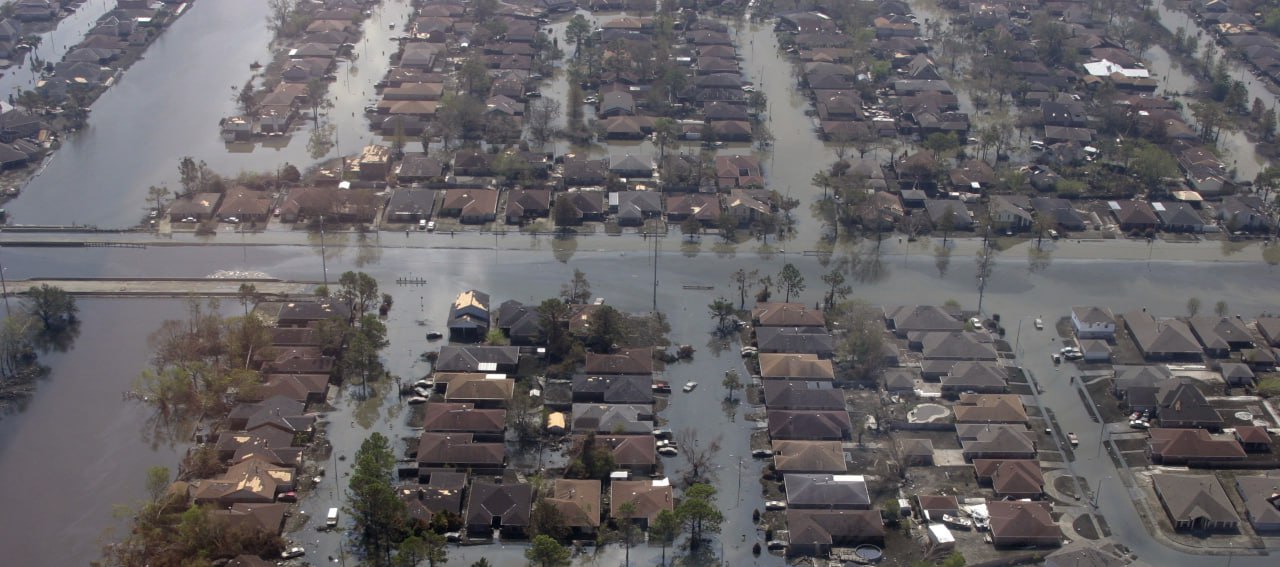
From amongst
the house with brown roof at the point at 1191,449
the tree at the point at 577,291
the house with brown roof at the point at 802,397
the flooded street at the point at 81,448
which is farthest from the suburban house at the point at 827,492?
the flooded street at the point at 81,448

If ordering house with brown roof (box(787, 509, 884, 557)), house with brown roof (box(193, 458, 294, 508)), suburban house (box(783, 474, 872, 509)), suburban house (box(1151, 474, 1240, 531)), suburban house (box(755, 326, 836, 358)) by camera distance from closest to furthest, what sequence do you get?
1. house with brown roof (box(787, 509, 884, 557))
2. house with brown roof (box(193, 458, 294, 508))
3. suburban house (box(1151, 474, 1240, 531))
4. suburban house (box(783, 474, 872, 509))
5. suburban house (box(755, 326, 836, 358))

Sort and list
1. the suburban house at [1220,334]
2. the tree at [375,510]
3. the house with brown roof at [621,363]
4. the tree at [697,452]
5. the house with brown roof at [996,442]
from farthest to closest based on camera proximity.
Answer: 1. the suburban house at [1220,334]
2. the house with brown roof at [621,363]
3. the house with brown roof at [996,442]
4. the tree at [697,452]
5. the tree at [375,510]

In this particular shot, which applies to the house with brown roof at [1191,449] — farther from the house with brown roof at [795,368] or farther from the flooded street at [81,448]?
the flooded street at [81,448]

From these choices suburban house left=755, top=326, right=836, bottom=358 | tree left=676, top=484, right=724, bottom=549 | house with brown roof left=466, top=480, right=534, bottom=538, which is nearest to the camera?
tree left=676, top=484, right=724, bottom=549

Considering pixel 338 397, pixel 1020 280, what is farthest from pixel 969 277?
pixel 338 397

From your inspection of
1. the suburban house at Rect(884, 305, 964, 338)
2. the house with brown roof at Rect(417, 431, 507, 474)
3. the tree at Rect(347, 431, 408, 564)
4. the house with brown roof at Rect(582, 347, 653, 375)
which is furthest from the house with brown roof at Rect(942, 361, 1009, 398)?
the tree at Rect(347, 431, 408, 564)

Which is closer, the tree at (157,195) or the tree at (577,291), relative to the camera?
the tree at (577,291)

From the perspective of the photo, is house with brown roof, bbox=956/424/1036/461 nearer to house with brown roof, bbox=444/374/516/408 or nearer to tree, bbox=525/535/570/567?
tree, bbox=525/535/570/567
